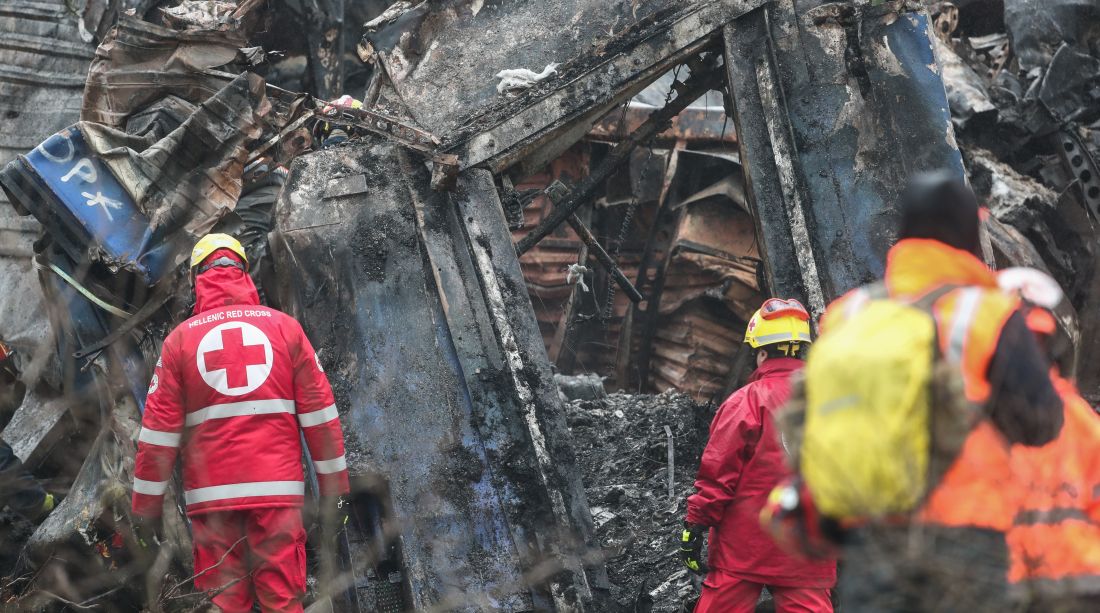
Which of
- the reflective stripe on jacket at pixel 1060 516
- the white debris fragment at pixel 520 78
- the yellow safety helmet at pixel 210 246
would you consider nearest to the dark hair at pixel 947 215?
the reflective stripe on jacket at pixel 1060 516

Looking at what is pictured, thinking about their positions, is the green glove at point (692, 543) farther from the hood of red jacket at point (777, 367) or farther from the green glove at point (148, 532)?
the green glove at point (148, 532)

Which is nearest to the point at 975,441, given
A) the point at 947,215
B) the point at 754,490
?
the point at 947,215

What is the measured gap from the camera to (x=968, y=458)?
2014 millimetres

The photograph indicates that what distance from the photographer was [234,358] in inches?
150

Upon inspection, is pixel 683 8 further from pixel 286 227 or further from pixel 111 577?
pixel 111 577

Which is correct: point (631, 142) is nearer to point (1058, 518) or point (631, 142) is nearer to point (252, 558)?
point (252, 558)

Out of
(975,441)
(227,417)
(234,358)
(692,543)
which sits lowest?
(692,543)

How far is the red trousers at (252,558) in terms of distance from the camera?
12.2 ft

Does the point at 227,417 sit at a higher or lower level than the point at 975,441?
higher

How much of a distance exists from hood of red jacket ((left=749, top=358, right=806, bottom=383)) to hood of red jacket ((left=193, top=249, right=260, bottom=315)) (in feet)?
6.42

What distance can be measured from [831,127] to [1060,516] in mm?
3105

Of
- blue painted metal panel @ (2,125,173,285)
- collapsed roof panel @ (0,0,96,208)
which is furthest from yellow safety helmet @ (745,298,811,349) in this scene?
collapsed roof panel @ (0,0,96,208)

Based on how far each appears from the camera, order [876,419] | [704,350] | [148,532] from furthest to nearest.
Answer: [704,350], [148,532], [876,419]

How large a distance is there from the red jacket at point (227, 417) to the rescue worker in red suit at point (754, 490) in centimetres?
152
